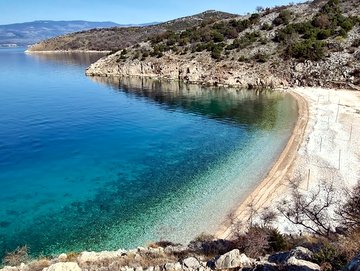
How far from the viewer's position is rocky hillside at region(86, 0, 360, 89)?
70.6m

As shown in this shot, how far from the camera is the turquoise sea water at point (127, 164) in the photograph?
22484mm

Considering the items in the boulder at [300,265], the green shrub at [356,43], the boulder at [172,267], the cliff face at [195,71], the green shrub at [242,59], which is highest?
the green shrub at [356,43]

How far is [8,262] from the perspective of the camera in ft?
59.8

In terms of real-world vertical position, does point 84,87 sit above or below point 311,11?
below

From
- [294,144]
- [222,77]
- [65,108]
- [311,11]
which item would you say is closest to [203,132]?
[294,144]

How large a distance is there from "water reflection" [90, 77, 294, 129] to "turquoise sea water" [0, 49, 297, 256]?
272mm

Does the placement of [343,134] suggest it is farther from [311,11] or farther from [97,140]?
[311,11]

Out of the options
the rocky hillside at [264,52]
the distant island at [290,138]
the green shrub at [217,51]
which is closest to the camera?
the distant island at [290,138]

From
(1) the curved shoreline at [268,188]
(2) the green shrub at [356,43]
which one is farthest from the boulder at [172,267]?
(2) the green shrub at [356,43]

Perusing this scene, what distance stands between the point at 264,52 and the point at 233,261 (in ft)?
232

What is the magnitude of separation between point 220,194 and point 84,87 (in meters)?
59.6

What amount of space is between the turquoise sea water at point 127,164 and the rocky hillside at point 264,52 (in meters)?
13.4

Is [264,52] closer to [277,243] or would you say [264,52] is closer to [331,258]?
[277,243]

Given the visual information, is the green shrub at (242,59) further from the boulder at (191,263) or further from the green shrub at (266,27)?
the boulder at (191,263)
